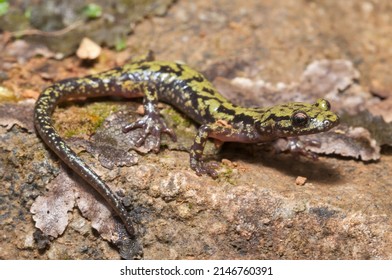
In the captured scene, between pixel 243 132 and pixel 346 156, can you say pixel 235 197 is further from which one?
pixel 346 156

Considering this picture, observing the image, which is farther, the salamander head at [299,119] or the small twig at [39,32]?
the small twig at [39,32]

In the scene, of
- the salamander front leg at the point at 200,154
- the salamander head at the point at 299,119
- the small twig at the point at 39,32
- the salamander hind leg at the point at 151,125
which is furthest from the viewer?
the small twig at the point at 39,32

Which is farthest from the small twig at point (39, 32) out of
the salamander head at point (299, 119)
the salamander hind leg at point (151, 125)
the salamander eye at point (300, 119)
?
the salamander eye at point (300, 119)

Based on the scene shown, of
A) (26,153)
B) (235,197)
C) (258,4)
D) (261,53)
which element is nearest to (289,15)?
(258,4)

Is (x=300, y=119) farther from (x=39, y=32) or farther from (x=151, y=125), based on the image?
(x=39, y=32)

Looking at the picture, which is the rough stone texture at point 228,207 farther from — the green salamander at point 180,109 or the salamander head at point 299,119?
the salamander head at point 299,119

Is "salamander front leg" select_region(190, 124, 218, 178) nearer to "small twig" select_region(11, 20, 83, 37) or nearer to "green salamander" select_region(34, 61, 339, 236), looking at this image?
"green salamander" select_region(34, 61, 339, 236)
